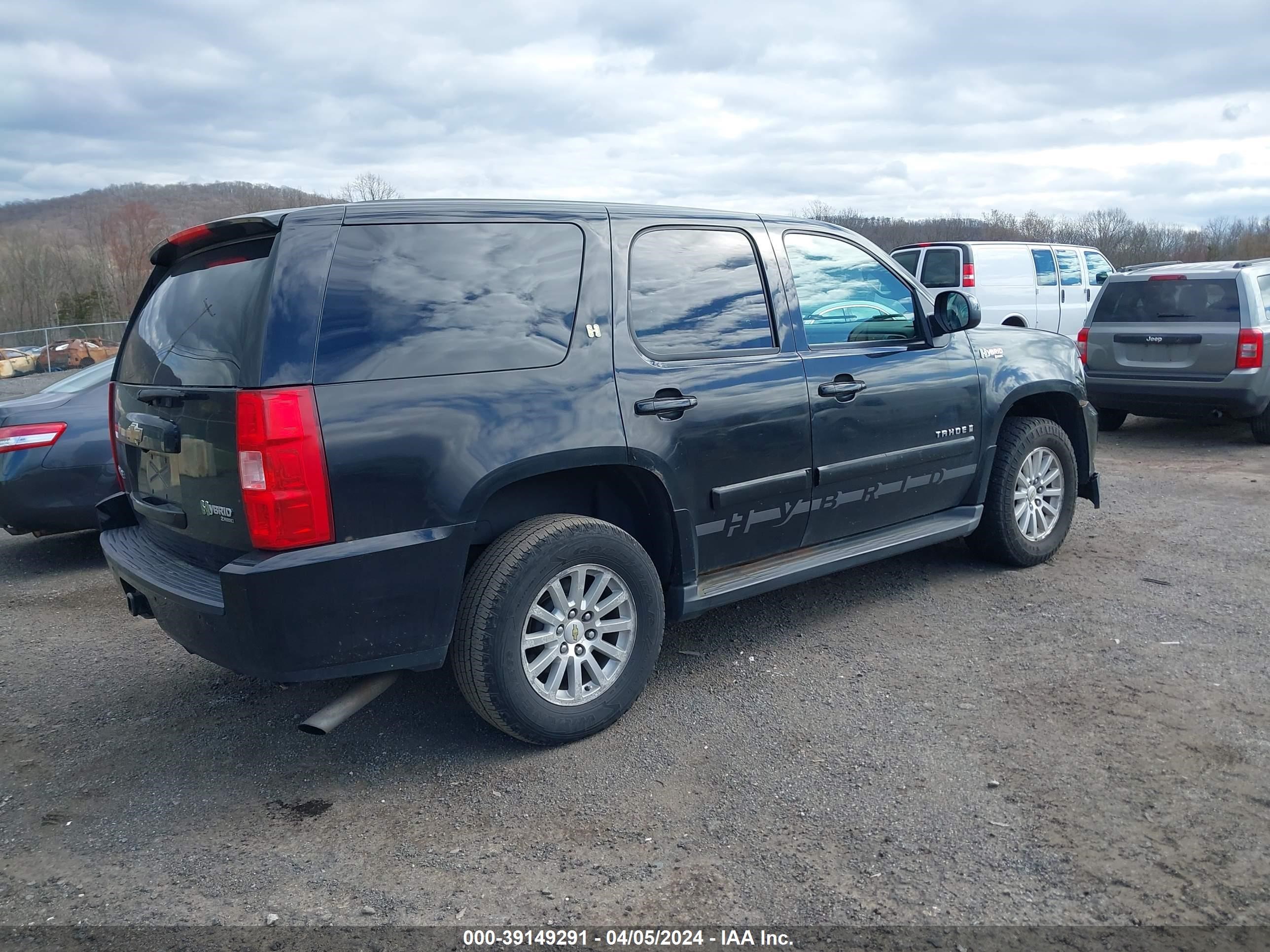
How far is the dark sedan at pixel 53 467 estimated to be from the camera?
5961 millimetres

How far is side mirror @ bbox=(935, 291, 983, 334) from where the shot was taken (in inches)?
191

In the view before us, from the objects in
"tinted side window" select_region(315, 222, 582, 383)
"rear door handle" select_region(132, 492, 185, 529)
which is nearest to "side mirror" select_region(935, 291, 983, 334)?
"tinted side window" select_region(315, 222, 582, 383)

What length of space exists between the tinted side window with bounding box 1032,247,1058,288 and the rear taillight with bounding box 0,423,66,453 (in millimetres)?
13596

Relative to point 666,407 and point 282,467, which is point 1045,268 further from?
point 282,467

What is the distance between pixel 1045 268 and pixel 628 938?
14895mm

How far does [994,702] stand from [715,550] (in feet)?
4.05

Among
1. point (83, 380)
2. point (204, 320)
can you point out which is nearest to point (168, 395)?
point (204, 320)

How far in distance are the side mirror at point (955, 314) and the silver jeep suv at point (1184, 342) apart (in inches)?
217

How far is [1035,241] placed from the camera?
1547 centimetres

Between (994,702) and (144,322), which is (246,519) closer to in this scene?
(144,322)

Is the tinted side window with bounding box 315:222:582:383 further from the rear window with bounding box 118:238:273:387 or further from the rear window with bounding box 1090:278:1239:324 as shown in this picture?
the rear window with bounding box 1090:278:1239:324

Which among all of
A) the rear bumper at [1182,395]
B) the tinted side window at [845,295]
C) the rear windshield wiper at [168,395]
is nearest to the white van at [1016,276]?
the rear bumper at [1182,395]

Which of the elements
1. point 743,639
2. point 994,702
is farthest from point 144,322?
point 994,702

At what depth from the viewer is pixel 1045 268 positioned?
15164 mm
